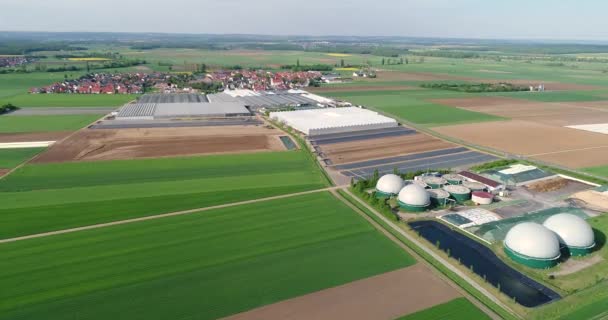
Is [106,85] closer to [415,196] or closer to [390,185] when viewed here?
[390,185]

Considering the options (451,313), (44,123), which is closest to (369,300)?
(451,313)

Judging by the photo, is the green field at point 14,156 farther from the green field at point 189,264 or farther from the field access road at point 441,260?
the field access road at point 441,260

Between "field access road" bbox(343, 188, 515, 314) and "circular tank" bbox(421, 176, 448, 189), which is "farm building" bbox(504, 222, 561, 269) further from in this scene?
"circular tank" bbox(421, 176, 448, 189)

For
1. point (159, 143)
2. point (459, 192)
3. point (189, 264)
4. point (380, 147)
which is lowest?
point (189, 264)

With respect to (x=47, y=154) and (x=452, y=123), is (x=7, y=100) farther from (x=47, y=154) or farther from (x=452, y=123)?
(x=452, y=123)

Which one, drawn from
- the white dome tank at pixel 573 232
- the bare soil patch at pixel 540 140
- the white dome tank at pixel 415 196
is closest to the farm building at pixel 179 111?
the bare soil patch at pixel 540 140

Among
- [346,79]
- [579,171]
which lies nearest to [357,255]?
[579,171]
